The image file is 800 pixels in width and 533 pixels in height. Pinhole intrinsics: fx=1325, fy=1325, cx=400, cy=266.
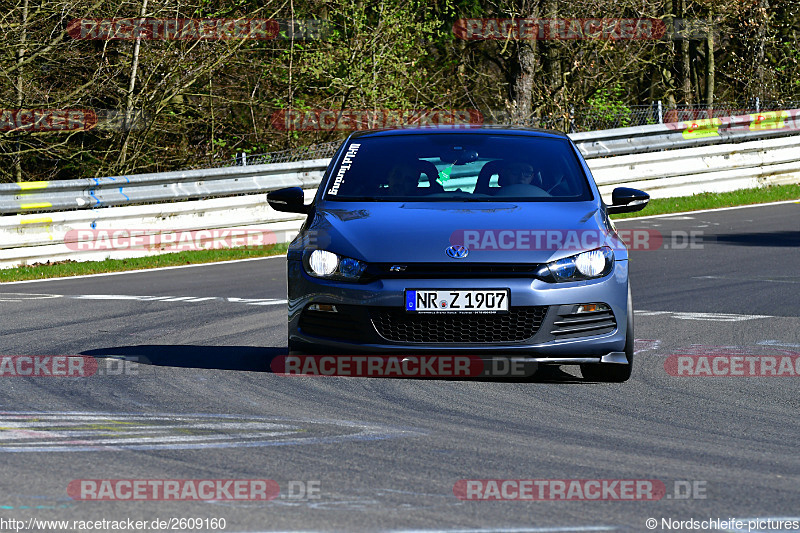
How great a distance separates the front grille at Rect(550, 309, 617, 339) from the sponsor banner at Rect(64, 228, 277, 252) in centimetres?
1077

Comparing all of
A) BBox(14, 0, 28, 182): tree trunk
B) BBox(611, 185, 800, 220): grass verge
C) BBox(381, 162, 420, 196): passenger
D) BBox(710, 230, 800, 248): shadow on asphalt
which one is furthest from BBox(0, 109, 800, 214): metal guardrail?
BBox(381, 162, 420, 196): passenger

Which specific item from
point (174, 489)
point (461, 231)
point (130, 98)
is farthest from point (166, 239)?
point (174, 489)

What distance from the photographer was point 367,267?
24.7 feet

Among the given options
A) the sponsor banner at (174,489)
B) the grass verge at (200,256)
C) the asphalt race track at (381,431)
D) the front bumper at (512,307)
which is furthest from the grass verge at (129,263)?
the sponsor banner at (174,489)

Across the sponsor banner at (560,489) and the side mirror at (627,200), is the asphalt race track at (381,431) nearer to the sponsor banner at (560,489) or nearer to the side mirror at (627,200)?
the sponsor banner at (560,489)

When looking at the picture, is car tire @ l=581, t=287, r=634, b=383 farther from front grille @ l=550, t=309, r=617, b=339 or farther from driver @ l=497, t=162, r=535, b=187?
driver @ l=497, t=162, r=535, b=187

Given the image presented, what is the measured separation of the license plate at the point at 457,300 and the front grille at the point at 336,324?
1.09ft

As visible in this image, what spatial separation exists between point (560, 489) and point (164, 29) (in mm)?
18971

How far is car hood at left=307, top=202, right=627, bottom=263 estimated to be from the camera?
7.52 meters

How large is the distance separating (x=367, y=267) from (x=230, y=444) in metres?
1.92

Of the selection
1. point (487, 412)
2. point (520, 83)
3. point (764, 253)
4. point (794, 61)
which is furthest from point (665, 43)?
point (487, 412)

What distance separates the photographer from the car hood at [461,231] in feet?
24.7

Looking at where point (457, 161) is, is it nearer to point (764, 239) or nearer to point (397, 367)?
point (397, 367)

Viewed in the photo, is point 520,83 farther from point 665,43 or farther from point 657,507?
point 657,507
